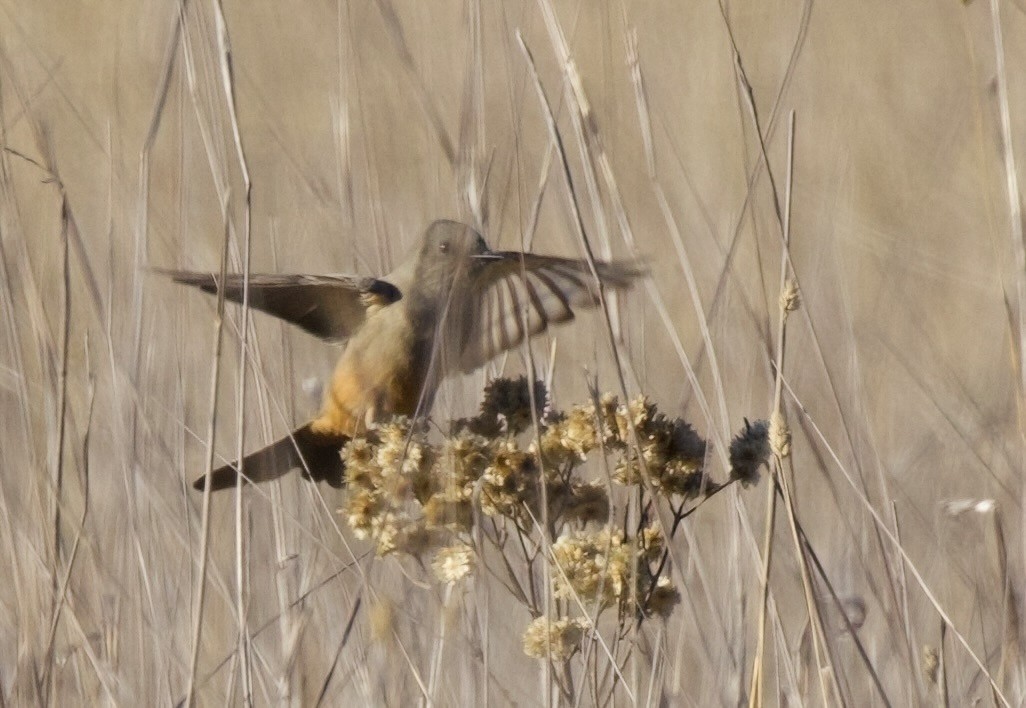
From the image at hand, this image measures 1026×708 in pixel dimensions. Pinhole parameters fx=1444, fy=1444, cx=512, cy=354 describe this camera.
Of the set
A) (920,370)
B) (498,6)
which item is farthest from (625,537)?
(920,370)

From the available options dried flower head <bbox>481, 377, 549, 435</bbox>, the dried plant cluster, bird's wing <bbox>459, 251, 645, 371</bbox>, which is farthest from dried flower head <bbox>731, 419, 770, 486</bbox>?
bird's wing <bbox>459, 251, 645, 371</bbox>

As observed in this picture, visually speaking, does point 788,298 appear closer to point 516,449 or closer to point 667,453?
point 667,453

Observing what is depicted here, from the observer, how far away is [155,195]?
4.27m

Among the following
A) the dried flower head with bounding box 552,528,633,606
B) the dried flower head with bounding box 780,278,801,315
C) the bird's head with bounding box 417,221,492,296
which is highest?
the bird's head with bounding box 417,221,492,296

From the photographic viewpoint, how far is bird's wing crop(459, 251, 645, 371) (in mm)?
2215

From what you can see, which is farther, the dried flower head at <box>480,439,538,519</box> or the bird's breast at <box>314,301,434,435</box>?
the bird's breast at <box>314,301,434,435</box>

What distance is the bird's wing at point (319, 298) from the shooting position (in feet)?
6.80

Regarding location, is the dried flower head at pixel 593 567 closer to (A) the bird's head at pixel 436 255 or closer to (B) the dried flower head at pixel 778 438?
(B) the dried flower head at pixel 778 438

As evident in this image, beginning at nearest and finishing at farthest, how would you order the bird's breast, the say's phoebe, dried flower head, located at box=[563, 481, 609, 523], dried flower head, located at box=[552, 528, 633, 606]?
1. dried flower head, located at box=[552, 528, 633, 606]
2. dried flower head, located at box=[563, 481, 609, 523]
3. the say's phoebe
4. the bird's breast

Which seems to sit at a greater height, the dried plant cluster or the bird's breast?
the bird's breast

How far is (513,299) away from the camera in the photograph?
2346mm

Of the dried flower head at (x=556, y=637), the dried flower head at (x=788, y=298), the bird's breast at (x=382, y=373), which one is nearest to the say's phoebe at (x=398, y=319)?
the bird's breast at (x=382, y=373)

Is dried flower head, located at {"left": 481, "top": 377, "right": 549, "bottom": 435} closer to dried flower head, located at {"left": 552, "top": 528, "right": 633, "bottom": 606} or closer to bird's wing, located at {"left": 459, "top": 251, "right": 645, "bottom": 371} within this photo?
dried flower head, located at {"left": 552, "top": 528, "right": 633, "bottom": 606}

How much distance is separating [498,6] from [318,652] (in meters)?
1.10
